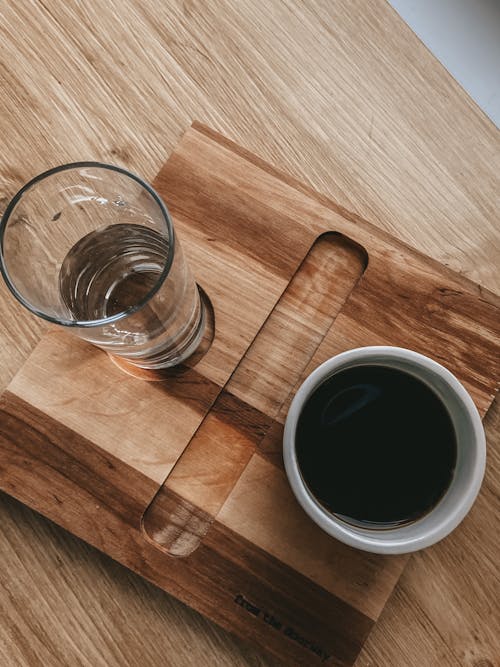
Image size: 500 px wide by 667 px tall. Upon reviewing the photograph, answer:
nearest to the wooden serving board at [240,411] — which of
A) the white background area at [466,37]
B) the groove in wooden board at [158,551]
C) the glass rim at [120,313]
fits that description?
the groove in wooden board at [158,551]

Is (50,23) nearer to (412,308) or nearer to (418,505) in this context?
(412,308)

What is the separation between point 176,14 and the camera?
626 millimetres

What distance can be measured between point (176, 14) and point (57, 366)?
369mm

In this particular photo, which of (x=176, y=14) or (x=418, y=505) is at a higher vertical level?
(x=176, y=14)

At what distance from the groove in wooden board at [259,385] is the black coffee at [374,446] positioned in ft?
0.15

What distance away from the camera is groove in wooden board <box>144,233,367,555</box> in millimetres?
541

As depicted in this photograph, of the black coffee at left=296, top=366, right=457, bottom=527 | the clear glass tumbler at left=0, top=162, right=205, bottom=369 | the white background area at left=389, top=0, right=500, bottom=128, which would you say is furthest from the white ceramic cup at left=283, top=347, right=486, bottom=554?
the white background area at left=389, top=0, right=500, bottom=128

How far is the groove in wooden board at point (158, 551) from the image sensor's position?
0.53 meters

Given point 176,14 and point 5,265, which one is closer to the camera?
point 5,265

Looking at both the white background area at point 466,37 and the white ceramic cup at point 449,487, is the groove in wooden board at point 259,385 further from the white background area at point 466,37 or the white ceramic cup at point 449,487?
the white background area at point 466,37

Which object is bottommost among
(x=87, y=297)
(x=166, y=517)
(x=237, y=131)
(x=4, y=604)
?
(x=4, y=604)

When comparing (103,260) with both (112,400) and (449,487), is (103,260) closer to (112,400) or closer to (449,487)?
(112,400)

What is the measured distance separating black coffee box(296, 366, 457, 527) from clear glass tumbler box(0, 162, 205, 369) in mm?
134

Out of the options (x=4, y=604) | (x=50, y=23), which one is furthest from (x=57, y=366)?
(x=50, y=23)
